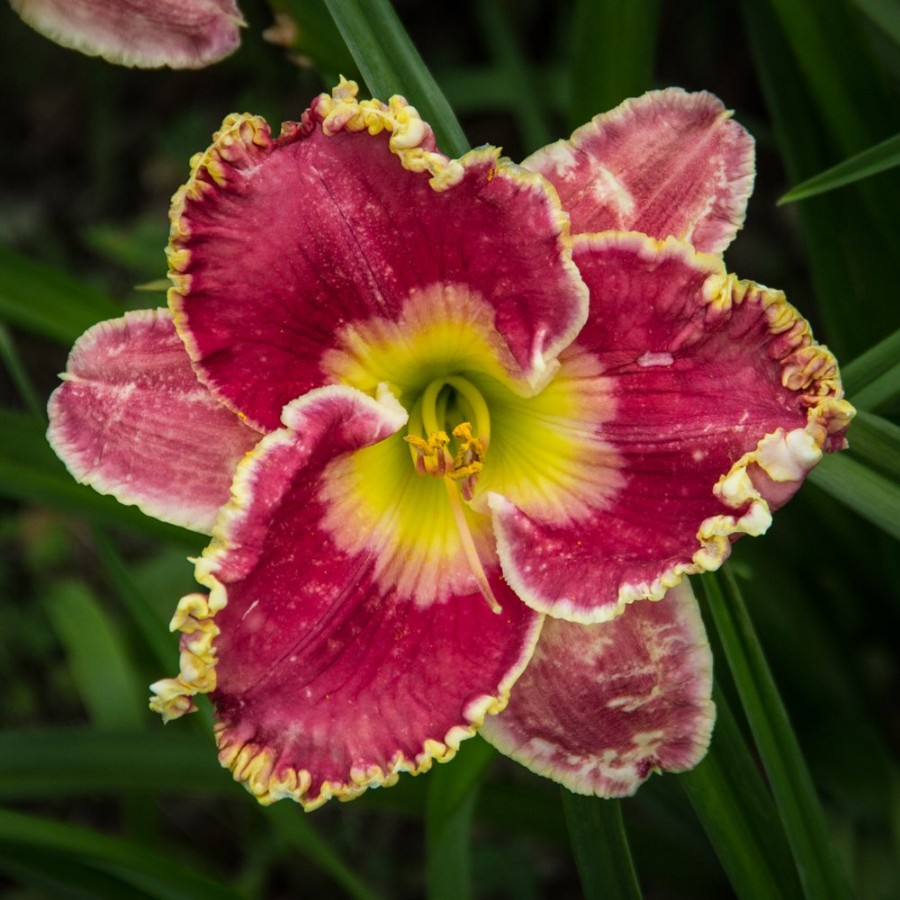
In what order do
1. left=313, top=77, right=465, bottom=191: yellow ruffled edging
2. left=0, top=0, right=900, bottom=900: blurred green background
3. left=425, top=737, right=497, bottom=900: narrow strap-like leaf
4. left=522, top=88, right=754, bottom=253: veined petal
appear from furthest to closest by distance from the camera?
left=0, top=0, right=900, bottom=900: blurred green background < left=425, top=737, right=497, bottom=900: narrow strap-like leaf < left=522, top=88, right=754, bottom=253: veined petal < left=313, top=77, right=465, bottom=191: yellow ruffled edging

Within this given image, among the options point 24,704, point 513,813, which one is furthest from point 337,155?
point 24,704

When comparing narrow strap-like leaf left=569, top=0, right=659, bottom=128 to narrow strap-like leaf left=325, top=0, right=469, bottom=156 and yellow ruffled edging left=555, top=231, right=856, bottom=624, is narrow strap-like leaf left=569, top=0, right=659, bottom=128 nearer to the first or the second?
narrow strap-like leaf left=325, top=0, right=469, bottom=156

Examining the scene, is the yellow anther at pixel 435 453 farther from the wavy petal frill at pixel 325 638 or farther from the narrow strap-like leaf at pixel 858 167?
the narrow strap-like leaf at pixel 858 167

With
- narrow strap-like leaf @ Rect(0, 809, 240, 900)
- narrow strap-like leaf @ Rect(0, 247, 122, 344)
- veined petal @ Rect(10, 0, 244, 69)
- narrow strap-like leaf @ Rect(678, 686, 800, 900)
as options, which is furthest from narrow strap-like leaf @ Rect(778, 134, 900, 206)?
narrow strap-like leaf @ Rect(0, 809, 240, 900)

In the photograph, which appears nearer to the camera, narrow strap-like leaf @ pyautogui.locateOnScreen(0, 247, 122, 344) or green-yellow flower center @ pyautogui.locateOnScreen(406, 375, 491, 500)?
green-yellow flower center @ pyautogui.locateOnScreen(406, 375, 491, 500)

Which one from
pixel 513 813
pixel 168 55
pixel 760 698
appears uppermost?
pixel 168 55

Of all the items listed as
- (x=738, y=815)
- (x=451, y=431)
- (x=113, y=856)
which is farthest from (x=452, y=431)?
(x=113, y=856)

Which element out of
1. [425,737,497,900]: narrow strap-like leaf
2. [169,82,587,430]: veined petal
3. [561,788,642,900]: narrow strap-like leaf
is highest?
[169,82,587,430]: veined petal

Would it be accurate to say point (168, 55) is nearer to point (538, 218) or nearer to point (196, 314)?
point (196, 314)

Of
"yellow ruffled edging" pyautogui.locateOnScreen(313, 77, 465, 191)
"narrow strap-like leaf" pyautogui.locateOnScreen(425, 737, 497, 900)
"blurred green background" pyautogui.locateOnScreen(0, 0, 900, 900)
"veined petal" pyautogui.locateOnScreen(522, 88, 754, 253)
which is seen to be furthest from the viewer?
"blurred green background" pyautogui.locateOnScreen(0, 0, 900, 900)

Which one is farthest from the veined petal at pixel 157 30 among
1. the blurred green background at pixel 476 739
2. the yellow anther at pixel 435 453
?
the yellow anther at pixel 435 453
